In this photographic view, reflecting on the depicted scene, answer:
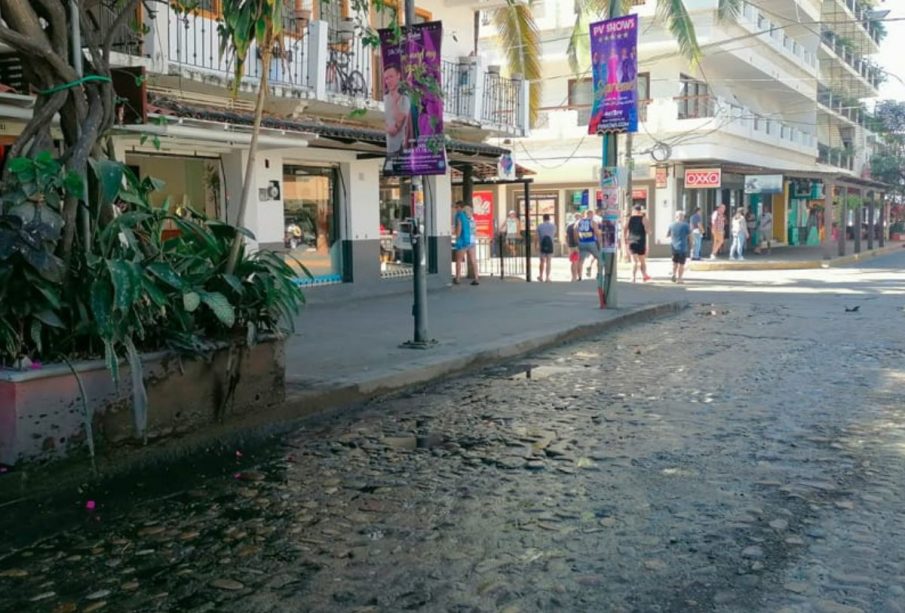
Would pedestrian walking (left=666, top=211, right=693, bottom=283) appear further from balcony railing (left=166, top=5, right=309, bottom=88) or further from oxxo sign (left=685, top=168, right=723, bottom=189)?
balcony railing (left=166, top=5, right=309, bottom=88)

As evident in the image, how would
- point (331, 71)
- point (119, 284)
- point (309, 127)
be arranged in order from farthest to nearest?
point (331, 71) → point (309, 127) → point (119, 284)

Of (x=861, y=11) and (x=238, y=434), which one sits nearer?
(x=238, y=434)

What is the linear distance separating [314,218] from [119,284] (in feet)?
36.9

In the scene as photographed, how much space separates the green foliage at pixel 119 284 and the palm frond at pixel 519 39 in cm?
1591

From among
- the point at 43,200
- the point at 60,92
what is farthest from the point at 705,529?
the point at 60,92

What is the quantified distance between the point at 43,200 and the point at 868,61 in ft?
213

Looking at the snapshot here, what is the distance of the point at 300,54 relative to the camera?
14.5 m

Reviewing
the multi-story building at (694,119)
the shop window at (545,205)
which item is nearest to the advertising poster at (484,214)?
the multi-story building at (694,119)

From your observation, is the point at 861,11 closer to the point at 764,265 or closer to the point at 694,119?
the point at 694,119

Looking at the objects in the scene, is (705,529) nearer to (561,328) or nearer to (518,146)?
(561,328)

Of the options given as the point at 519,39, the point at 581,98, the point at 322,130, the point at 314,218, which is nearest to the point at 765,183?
the point at 581,98

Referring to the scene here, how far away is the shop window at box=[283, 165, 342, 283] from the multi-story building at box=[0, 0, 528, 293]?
25mm

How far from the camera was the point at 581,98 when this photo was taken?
33562 mm

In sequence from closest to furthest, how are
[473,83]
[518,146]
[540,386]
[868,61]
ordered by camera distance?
[540,386], [473,83], [518,146], [868,61]
